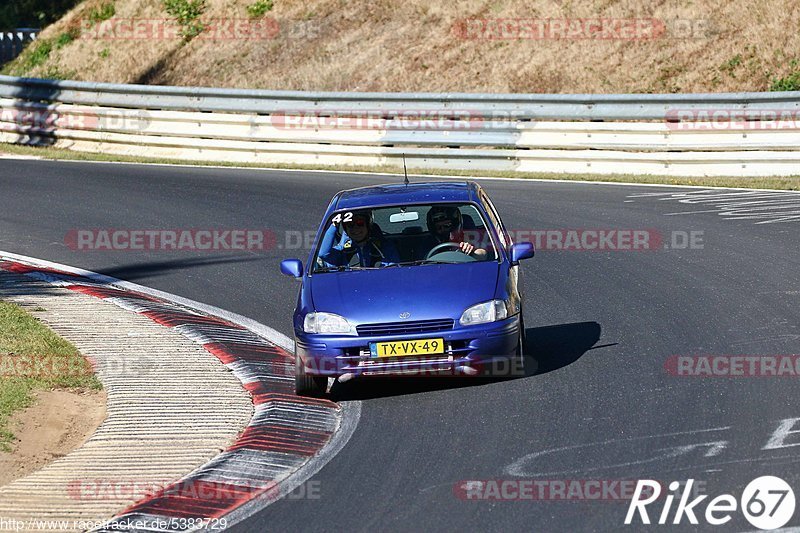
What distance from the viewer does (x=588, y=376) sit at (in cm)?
961

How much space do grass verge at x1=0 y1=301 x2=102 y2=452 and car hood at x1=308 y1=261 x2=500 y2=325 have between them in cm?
202

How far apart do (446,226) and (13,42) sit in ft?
89.3

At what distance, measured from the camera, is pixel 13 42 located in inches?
1363

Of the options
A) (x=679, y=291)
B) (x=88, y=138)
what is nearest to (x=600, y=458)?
(x=679, y=291)

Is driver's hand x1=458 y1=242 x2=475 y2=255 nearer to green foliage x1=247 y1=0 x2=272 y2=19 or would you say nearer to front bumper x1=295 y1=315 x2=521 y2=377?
front bumper x1=295 y1=315 x2=521 y2=377

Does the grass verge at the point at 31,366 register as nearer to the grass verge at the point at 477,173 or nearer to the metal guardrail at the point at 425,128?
the grass verge at the point at 477,173

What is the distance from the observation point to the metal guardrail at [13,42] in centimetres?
3450

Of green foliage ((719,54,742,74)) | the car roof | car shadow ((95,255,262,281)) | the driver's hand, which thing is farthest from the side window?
green foliage ((719,54,742,74))

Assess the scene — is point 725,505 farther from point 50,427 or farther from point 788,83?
point 788,83

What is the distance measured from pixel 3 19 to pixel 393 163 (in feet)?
70.5

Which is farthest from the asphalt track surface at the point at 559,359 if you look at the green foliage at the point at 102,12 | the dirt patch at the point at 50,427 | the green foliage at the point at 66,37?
the green foliage at the point at 102,12

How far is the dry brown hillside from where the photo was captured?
24.3 metres

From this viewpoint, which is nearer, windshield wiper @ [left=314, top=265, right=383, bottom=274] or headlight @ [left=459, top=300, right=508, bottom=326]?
headlight @ [left=459, top=300, right=508, bottom=326]

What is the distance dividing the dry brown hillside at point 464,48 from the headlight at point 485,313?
1529 centimetres
